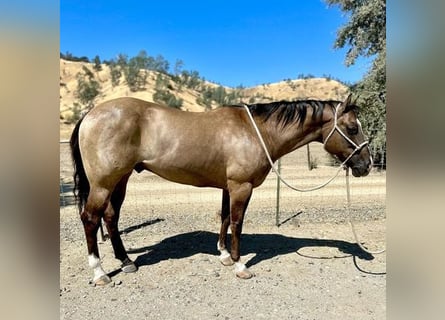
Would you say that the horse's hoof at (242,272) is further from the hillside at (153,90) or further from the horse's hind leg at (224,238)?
the hillside at (153,90)

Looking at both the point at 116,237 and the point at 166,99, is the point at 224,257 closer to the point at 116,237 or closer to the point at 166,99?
the point at 116,237

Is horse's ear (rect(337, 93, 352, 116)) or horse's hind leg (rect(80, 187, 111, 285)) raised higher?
horse's ear (rect(337, 93, 352, 116))

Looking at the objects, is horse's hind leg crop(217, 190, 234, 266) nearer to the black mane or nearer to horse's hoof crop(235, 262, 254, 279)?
horse's hoof crop(235, 262, 254, 279)

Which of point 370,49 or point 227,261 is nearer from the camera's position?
point 227,261

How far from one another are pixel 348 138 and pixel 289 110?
0.74m

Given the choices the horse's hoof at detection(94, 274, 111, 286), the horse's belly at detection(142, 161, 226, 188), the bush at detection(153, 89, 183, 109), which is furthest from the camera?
the bush at detection(153, 89, 183, 109)

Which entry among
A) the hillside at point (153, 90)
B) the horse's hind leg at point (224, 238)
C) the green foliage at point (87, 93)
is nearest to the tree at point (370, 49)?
the horse's hind leg at point (224, 238)

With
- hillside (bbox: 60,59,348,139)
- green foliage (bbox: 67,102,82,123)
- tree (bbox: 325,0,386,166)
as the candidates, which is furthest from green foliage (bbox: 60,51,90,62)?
tree (bbox: 325,0,386,166)


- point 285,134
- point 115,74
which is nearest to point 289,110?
point 285,134

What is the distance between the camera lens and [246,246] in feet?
Answer: 15.6

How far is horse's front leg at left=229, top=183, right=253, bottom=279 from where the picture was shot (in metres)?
3.72

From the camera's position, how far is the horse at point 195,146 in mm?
3408

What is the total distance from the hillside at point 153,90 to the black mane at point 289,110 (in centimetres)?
1743
